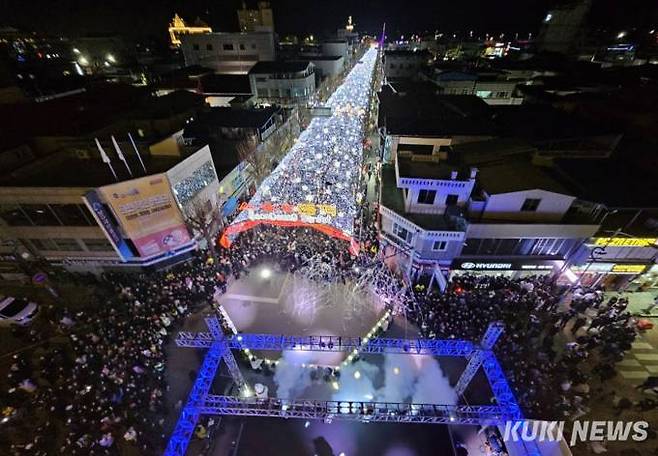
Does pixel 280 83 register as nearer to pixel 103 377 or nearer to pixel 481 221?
pixel 481 221

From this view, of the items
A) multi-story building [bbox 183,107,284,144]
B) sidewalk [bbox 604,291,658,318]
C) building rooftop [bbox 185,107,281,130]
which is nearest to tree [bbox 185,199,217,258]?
multi-story building [bbox 183,107,284,144]

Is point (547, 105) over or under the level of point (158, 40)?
under

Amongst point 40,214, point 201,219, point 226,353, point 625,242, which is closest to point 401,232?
point 226,353

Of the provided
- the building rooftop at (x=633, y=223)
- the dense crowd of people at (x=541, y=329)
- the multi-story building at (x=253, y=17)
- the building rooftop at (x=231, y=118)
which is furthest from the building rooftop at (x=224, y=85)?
the multi-story building at (x=253, y=17)

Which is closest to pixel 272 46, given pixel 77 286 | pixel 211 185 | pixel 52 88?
pixel 52 88

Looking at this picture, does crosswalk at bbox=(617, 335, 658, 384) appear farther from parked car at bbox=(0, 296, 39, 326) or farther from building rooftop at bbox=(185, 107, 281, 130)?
parked car at bbox=(0, 296, 39, 326)

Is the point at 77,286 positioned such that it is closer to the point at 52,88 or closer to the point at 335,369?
the point at 335,369
